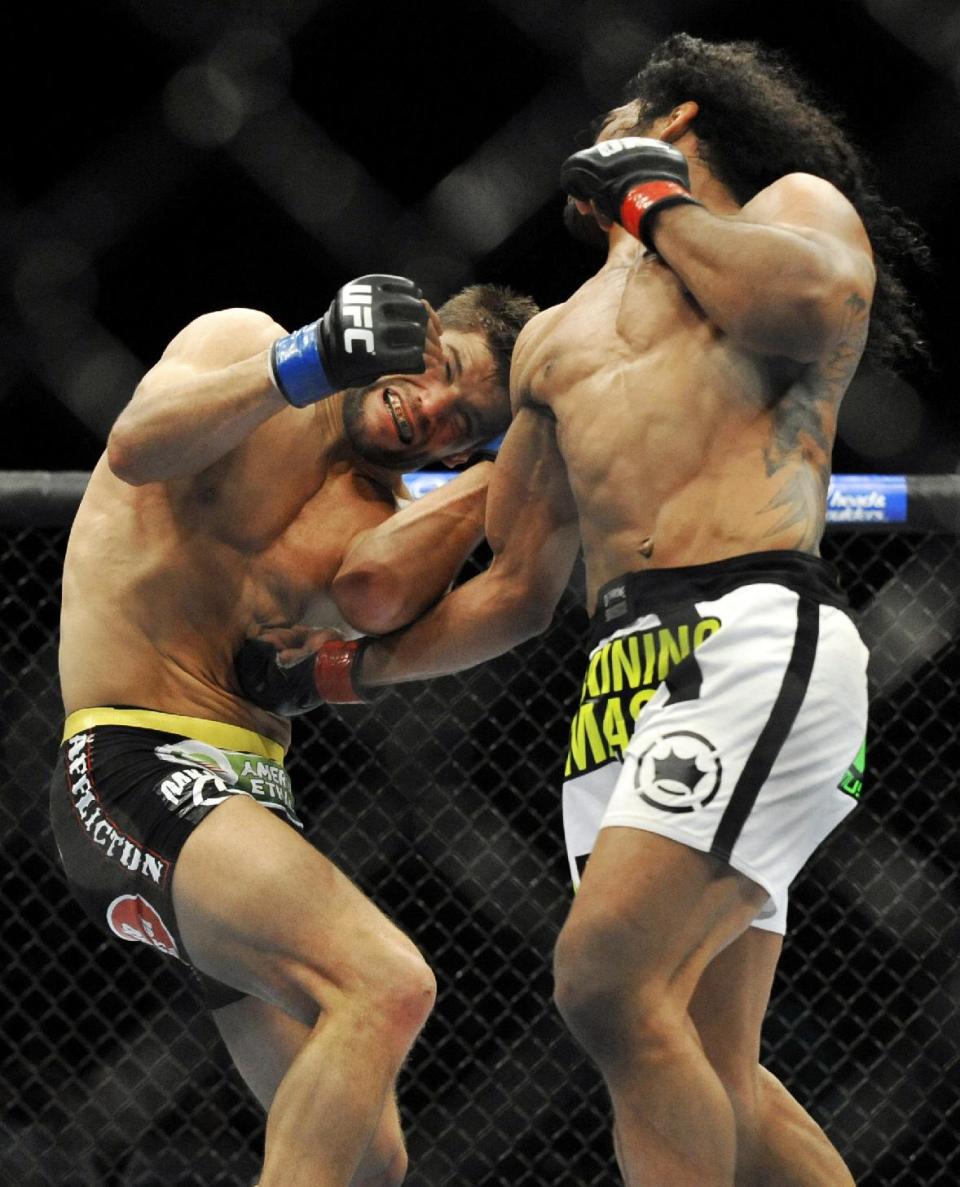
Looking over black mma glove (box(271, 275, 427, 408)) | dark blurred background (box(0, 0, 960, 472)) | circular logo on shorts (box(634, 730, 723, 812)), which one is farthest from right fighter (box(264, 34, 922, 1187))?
dark blurred background (box(0, 0, 960, 472))

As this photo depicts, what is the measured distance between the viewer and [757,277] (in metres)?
1.50

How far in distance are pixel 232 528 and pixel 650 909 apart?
0.81 m

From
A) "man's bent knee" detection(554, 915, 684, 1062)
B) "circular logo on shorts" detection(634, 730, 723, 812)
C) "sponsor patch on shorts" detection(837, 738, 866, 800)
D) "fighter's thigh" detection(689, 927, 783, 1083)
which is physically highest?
"circular logo on shorts" detection(634, 730, 723, 812)

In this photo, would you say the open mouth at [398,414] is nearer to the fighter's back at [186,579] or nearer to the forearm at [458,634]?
the fighter's back at [186,579]

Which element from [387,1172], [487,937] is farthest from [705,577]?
[487,937]

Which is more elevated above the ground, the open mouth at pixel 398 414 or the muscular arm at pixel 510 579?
the open mouth at pixel 398 414

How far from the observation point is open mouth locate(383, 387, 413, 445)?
2021 mm

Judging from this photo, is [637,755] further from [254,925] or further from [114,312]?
[114,312]

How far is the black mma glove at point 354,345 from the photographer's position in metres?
1.70

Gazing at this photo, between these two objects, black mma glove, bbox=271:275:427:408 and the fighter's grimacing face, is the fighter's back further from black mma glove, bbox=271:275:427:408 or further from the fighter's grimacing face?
black mma glove, bbox=271:275:427:408

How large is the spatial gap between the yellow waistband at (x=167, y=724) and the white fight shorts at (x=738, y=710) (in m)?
0.56

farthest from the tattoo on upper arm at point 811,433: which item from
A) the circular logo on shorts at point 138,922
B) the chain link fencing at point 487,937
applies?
the chain link fencing at point 487,937

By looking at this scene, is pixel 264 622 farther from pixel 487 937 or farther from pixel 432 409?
pixel 487 937

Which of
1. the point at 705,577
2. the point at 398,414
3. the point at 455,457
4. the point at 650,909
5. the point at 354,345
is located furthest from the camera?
the point at 455,457
